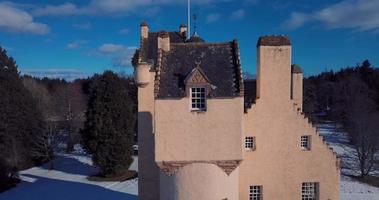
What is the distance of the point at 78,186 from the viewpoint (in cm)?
4412

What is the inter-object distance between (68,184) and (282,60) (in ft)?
106

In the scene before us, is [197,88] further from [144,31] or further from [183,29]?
[183,29]

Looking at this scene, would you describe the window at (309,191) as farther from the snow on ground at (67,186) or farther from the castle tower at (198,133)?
the snow on ground at (67,186)

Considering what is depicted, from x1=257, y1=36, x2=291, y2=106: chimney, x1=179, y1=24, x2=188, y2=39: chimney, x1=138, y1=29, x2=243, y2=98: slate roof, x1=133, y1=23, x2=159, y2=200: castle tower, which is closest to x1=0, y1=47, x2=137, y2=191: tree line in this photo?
x1=179, y1=24, x2=188, y2=39: chimney

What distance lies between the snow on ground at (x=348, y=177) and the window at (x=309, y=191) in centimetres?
1515

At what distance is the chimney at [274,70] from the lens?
73.5ft

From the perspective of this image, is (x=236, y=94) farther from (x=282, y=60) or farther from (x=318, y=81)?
(x=318, y=81)

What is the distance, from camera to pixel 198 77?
18.9 meters

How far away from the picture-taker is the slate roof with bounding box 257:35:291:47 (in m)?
22.5

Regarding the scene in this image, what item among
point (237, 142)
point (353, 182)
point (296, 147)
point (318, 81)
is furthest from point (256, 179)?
point (318, 81)

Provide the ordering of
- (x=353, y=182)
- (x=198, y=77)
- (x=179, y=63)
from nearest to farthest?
(x=198, y=77) → (x=179, y=63) → (x=353, y=182)

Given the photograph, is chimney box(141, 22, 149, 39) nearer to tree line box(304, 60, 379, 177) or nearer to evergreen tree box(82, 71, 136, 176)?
evergreen tree box(82, 71, 136, 176)

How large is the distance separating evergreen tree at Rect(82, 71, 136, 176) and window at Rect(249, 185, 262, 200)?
27.3m

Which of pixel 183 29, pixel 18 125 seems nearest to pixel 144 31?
pixel 183 29
